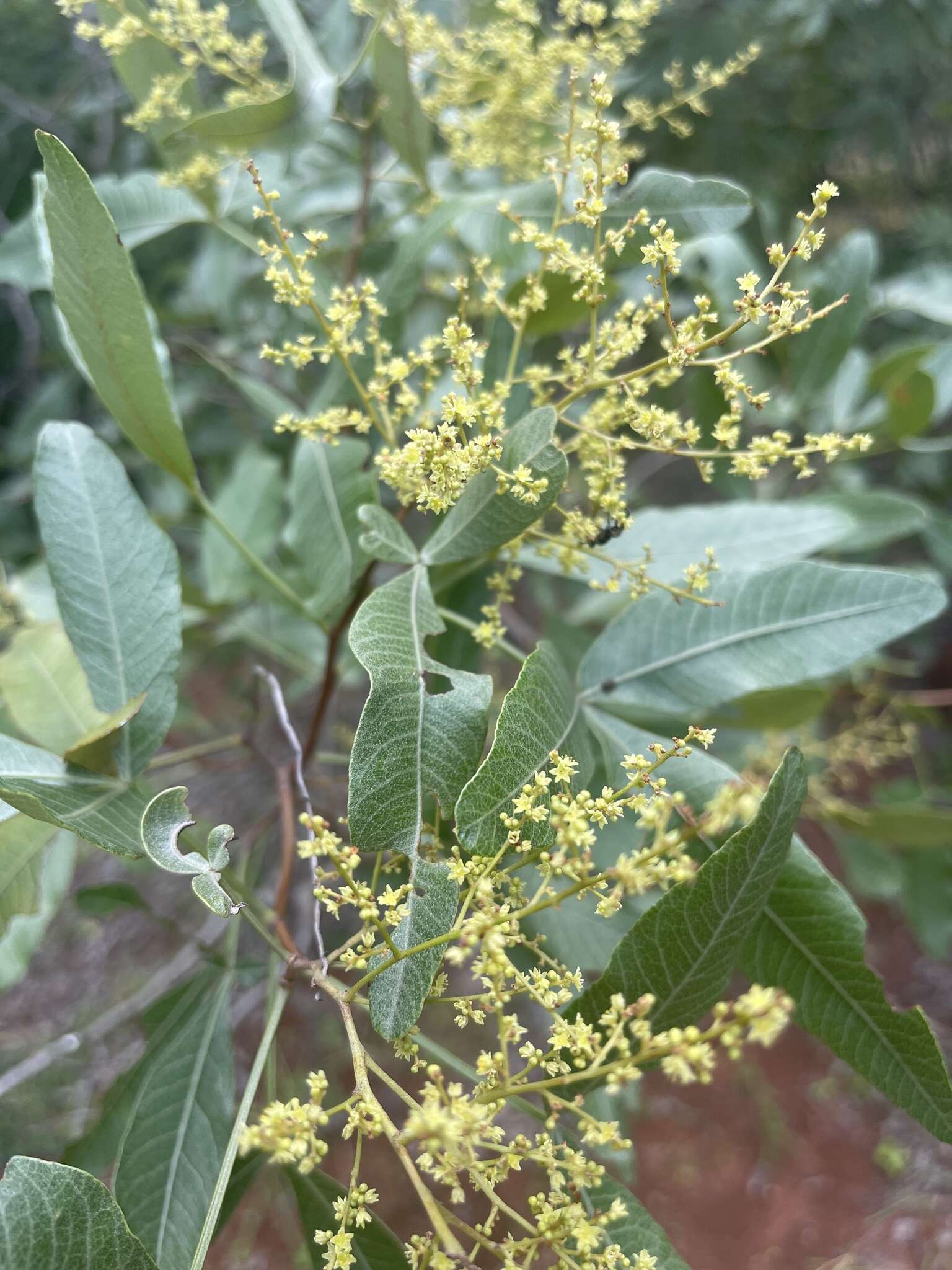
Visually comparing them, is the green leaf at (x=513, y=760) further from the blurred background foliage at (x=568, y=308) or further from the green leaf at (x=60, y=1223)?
the blurred background foliage at (x=568, y=308)

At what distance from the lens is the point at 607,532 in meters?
0.89

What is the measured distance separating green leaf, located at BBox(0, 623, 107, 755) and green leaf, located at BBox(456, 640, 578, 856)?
604mm

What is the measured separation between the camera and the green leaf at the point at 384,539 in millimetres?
874

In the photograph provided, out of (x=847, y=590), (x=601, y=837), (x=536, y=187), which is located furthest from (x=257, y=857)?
(x=536, y=187)

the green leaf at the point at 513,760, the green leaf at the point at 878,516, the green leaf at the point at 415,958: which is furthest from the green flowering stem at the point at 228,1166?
the green leaf at the point at 878,516

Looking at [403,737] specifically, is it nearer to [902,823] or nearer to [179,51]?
[179,51]

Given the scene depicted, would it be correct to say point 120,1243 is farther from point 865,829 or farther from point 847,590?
point 865,829

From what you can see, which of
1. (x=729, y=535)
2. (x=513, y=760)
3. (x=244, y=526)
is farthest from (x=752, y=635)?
(x=244, y=526)

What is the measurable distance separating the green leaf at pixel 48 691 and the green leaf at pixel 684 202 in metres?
0.90

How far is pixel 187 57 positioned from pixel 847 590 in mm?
1093

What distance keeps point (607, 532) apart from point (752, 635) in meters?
0.30

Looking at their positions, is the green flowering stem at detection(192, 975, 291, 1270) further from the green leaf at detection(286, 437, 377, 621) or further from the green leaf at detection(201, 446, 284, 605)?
the green leaf at detection(201, 446, 284, 605)

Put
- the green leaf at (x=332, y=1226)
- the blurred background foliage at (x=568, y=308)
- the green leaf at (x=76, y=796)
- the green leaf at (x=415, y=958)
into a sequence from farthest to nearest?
the blurred background foliage at (x=568, y=308) → the green leaf at (x=332, y=1226) → the green leaf at (x=76, y=796) → the green leaf at (x=415, y=958)

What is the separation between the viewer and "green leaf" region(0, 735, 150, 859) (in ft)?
2.50
